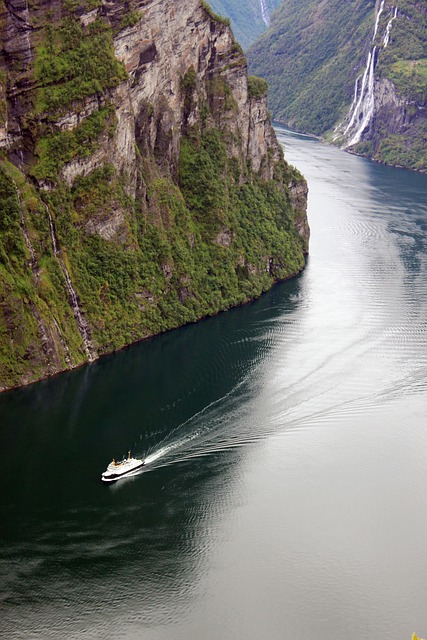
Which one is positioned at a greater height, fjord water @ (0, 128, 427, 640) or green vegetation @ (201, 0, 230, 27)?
green vegetation @ (201, 0, 230, 27)

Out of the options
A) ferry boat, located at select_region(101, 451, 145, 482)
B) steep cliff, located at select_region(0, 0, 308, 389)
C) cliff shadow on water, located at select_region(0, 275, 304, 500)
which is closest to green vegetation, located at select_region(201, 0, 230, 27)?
steep cliff, located at select_region(0, 0, 308, 389)

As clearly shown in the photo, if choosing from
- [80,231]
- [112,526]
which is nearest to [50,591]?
[112,526]

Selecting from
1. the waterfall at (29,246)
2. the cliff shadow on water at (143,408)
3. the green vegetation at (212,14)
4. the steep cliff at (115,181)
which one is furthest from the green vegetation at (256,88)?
the waterfall at (29,246)

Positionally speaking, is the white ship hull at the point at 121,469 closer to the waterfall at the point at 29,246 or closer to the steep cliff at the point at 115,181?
the steep cliff at the point at 115,181

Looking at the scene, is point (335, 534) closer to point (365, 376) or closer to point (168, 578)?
point (168, 578)

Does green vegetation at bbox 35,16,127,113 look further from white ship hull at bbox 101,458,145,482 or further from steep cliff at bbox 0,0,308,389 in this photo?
white ship hull at bbox 101,458,145,482
